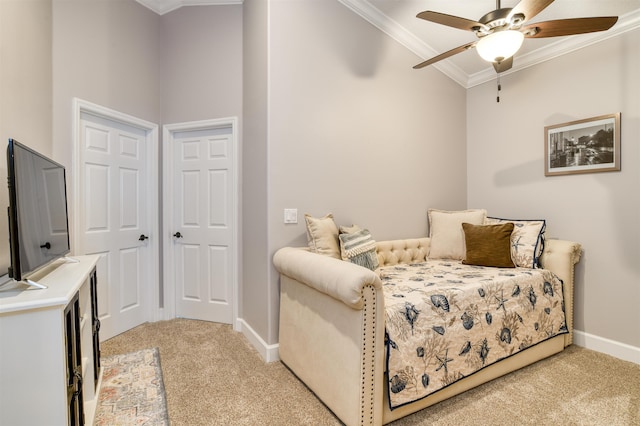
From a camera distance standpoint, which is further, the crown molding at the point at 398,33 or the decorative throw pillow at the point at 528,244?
the crown molding at the point at 398,33

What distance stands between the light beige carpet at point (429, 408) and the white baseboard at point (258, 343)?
0.05 meters

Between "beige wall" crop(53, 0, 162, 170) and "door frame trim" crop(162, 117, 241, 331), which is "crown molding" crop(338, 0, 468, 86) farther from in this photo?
"beige wall" crop(53, 0, 162, 170)

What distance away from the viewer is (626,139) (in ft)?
8.31

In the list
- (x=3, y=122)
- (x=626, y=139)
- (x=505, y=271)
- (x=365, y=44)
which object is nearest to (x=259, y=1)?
(x=365, y=44)

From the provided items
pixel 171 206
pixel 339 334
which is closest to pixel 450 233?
pixel 339 334

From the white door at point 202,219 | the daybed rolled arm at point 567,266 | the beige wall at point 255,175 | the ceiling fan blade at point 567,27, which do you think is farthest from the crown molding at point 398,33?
the daybed rolled arm at point 567,266

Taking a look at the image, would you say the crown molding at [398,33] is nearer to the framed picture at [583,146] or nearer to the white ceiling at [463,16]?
the white ceiling at [463,16]

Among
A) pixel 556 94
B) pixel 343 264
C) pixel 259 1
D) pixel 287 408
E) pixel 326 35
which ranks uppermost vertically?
pixel 259 1

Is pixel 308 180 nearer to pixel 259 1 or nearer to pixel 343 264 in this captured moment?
pixel 343 264

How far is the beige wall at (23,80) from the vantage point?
174 cm

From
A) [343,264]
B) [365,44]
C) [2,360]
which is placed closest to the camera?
[2,360]

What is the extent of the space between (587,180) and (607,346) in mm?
1399

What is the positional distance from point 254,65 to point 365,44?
1058 mm

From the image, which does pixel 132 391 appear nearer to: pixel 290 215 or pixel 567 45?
pixel 290 215
